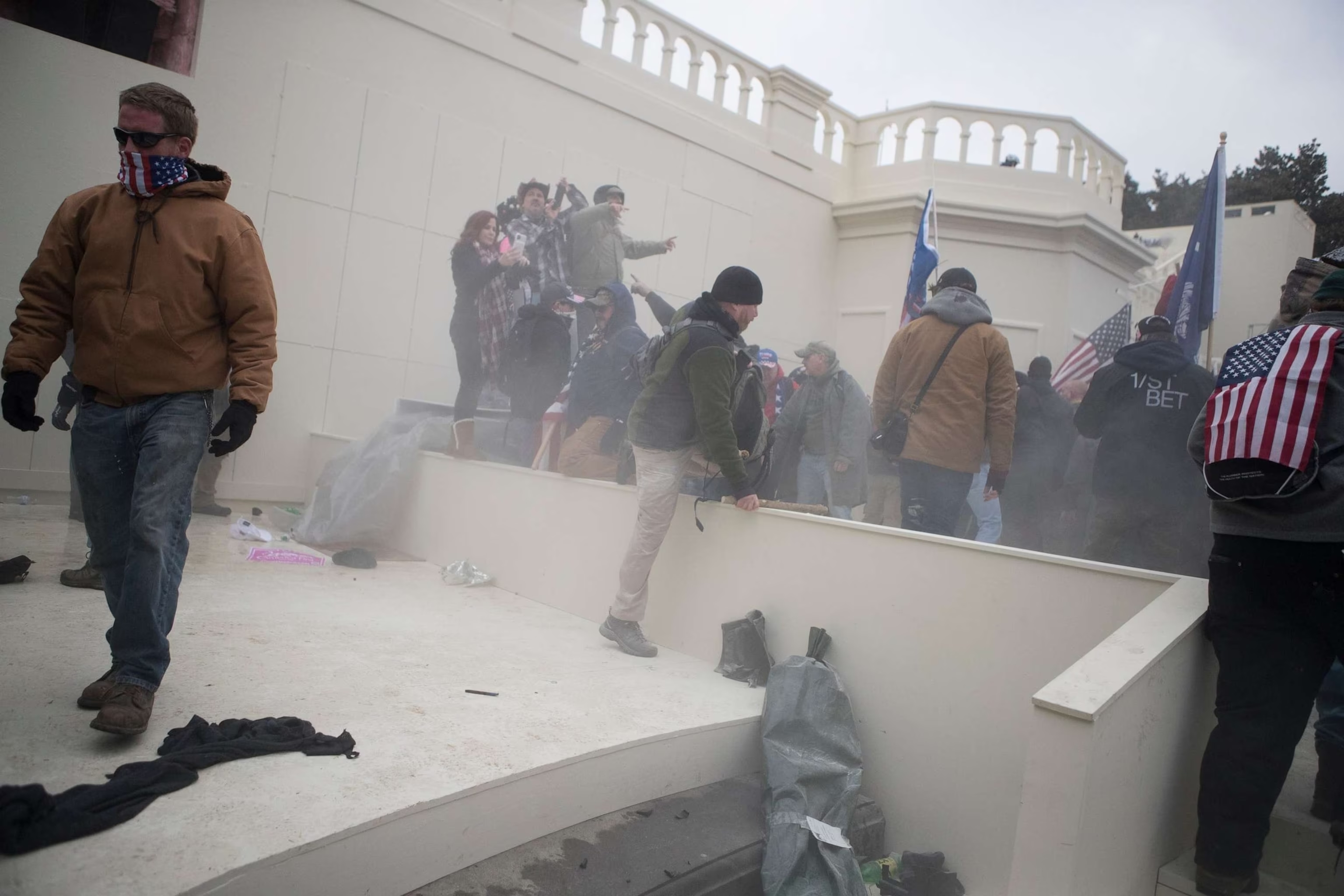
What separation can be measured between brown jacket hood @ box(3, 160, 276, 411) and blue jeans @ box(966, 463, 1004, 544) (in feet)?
15.7

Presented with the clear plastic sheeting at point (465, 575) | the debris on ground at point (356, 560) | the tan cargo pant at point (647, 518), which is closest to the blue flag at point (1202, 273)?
the tan cargo pant at point (647, 518)

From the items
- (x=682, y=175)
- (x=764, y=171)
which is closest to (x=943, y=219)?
(x=764, y=171)

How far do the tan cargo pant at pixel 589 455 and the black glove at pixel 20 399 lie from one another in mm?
3032

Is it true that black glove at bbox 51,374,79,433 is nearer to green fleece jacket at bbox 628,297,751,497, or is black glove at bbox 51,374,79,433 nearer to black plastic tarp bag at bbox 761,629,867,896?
green fleece jacket at bbox 628,297,751,497

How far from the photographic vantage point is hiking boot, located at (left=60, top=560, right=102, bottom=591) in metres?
3.62

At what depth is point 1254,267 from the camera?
962 centimetres

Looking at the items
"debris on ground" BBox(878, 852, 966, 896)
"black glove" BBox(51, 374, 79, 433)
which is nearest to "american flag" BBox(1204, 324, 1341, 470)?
"debris on ground" BBox(878, 852, 966, 896)

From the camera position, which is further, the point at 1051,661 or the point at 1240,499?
the point at 1051,661

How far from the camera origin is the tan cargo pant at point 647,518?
4035 mm

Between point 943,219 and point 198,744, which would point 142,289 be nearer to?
point 198,744

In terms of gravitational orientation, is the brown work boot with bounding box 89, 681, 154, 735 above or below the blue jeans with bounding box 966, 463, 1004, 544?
below

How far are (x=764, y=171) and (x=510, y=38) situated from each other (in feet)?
11.3

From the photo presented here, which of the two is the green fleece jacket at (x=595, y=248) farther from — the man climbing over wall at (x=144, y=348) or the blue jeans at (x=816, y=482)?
the man climbing over wall at (x=144, y=348)

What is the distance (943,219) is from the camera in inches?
402
